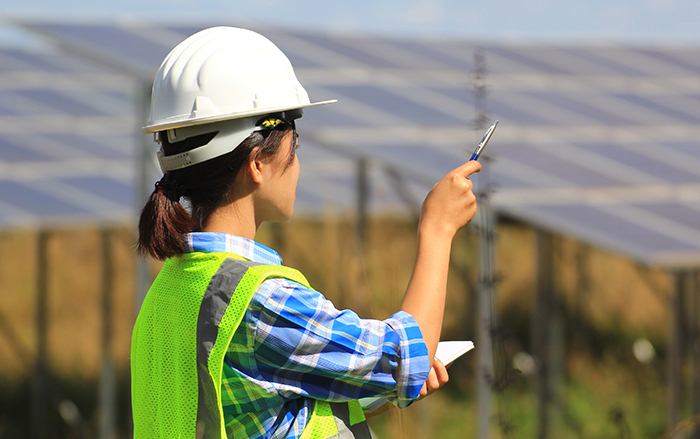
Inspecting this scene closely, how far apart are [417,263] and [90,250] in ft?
40.0

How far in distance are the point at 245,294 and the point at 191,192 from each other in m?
0.33

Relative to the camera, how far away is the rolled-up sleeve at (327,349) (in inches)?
60.3

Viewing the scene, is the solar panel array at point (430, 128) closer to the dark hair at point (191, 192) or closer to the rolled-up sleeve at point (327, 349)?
the dark hair at point (191, 192)

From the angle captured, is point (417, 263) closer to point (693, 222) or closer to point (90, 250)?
point (693, 222)

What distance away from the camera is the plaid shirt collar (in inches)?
66.2

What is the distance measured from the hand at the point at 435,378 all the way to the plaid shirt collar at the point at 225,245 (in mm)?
411

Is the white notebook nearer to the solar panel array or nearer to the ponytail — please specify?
the ponytail

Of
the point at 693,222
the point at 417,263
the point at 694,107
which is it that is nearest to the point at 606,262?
the point at 694,107

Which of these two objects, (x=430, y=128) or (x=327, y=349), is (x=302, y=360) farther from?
(x=430, y=128)

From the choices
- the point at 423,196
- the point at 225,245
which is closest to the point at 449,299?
the point at 423,196

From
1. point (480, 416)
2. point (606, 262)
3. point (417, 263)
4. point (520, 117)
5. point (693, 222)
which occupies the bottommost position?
point (606, 262)

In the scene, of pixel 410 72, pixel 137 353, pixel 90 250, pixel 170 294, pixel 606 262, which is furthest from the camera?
pixel 90 250

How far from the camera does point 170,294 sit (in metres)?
1.67

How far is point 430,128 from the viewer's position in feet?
20.9
